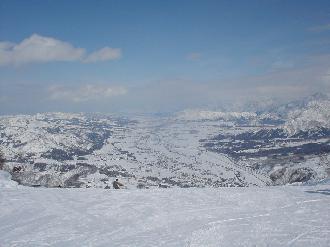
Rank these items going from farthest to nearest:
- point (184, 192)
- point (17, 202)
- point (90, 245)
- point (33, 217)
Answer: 1. point (184, 192)
2. point (17, 202)
3. point (33, 217)
4. point (90, 245)

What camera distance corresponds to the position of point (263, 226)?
1619 cm

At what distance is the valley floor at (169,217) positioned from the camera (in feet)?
49.4

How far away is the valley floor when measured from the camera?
15055 mm

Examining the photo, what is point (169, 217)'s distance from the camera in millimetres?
18625

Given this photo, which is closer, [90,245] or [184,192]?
[90,245]

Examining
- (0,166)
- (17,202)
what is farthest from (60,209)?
(0,166)

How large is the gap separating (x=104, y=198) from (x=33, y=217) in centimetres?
532

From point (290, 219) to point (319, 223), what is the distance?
139cm

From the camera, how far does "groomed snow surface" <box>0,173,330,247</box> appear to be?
49.4 ft

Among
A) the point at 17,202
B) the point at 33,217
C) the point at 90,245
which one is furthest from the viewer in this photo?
the point at 17,202

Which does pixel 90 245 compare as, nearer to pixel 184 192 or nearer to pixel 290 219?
pixel 290 219

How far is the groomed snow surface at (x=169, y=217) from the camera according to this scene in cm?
1505

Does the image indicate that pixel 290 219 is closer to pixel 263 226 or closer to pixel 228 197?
pixel 263 226

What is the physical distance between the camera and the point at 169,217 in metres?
18.6
